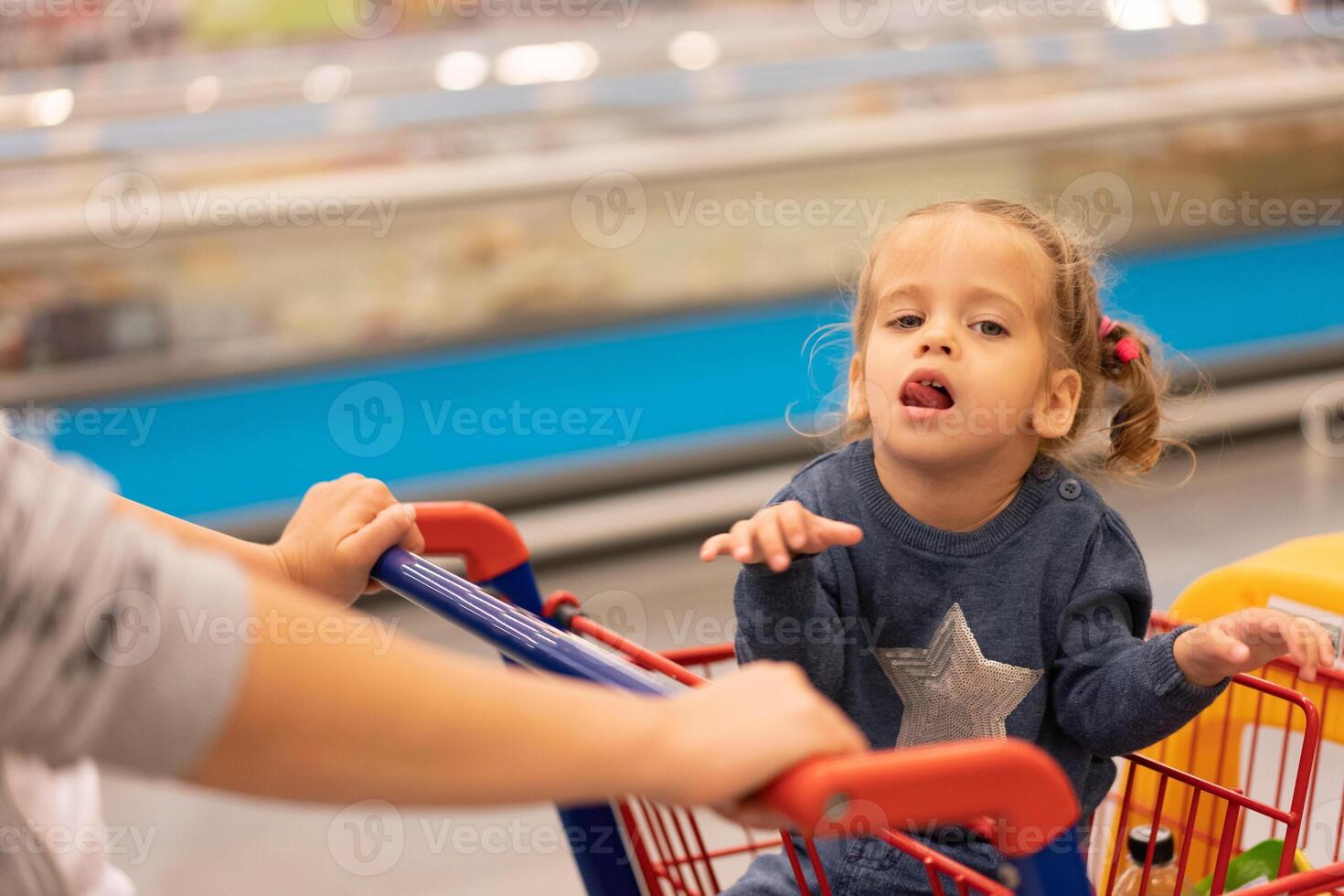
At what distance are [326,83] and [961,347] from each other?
Answer: 2.61 m

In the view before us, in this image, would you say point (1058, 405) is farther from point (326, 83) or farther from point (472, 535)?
point (326, 83)

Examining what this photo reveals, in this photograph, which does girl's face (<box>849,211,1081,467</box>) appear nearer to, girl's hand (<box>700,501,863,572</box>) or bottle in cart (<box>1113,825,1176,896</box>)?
girl's hand (<box>700,501,863,572</box>)

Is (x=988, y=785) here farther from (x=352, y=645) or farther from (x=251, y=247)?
(x=251, y=247)

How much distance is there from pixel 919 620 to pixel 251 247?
2.41 meters

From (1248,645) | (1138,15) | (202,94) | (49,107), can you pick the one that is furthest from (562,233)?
(1248,645)

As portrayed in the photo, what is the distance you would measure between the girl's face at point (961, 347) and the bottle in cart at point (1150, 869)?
0.37 metres

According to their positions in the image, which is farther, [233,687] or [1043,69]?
[1043,69]

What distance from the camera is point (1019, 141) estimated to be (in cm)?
376

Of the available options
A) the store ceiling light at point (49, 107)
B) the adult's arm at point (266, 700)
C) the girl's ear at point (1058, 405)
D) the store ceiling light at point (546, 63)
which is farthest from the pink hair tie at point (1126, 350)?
the store ceiling light at point (49, 107)

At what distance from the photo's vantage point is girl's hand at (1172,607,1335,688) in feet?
3.39

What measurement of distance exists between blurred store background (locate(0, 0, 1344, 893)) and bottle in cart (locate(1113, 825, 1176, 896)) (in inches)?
63.6

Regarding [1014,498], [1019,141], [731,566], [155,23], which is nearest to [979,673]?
[1014,498]

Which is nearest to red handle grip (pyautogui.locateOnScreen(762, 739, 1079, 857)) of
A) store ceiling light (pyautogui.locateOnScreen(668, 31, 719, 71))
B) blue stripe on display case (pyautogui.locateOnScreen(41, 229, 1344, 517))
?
blue stripe on display case (pyautogui.locateOnScreen(41, 229, 1344, 517))

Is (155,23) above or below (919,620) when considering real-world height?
above
